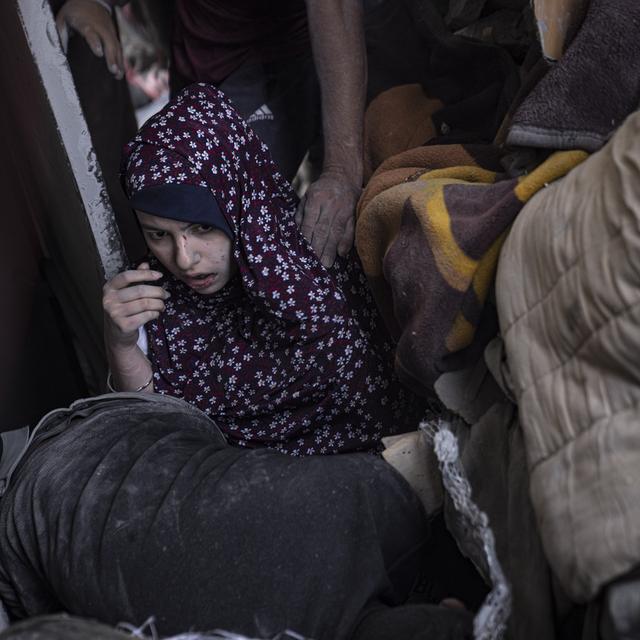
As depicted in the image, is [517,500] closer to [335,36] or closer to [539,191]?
[539,191]

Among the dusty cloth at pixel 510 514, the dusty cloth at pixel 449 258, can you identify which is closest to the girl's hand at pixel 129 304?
the dusty cloth at pixel 449 258

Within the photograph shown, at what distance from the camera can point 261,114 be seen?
1.57 m

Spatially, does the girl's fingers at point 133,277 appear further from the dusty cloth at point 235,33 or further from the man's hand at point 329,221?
the dusty cloth at point 235,33

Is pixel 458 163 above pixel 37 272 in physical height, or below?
above

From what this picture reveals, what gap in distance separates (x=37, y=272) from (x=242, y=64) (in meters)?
1.06

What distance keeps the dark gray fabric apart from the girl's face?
285mm

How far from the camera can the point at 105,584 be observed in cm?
89

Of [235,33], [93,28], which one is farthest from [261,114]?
[93,28]

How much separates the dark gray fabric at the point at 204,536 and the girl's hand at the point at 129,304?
0.23 m

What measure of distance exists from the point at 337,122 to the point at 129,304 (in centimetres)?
49

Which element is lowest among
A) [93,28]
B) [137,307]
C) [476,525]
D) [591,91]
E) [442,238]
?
[476,525]

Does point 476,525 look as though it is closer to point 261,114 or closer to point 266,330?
point 266,330

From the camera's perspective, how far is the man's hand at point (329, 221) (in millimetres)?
1282

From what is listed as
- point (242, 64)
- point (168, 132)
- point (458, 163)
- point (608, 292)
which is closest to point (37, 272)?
point (242, 64)
